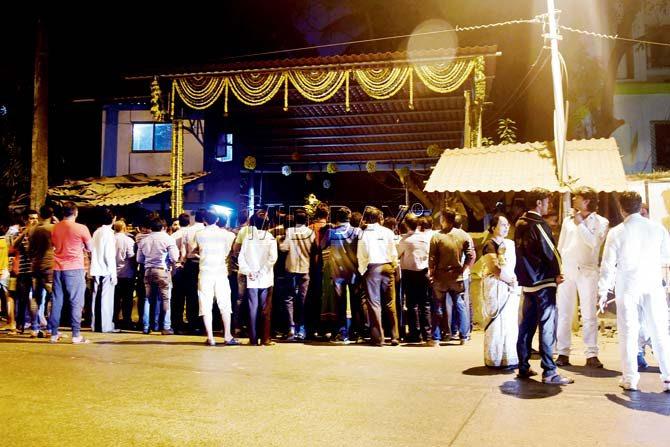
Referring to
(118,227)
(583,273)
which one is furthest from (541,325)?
(118,227)

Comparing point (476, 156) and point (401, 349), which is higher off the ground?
point (476, 156)

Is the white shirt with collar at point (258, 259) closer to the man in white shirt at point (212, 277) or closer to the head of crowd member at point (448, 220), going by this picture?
the man in white shirt at point (212, 277)

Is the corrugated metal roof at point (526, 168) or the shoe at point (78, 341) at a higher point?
the corrugated metal roof at point (526, 168)

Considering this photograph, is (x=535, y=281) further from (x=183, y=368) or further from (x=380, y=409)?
(x=183, y=368)

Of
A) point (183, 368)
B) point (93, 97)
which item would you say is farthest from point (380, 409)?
point (93, 97)

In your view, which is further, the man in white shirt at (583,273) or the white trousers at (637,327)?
the man in white shirt at (583,273)

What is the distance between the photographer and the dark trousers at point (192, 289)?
10.5m

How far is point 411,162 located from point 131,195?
30.0 ft

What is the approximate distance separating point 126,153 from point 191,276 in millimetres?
12851

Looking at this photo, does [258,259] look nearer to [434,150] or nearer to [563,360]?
[563,360]

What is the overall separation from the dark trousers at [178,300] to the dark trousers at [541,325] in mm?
6364

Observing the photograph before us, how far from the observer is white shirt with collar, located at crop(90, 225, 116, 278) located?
34.3 ft

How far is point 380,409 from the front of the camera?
17.1ft

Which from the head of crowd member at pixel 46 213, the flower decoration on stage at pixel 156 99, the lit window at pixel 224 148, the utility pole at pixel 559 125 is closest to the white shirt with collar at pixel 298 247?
the head of crowd member at pixel 46 213
